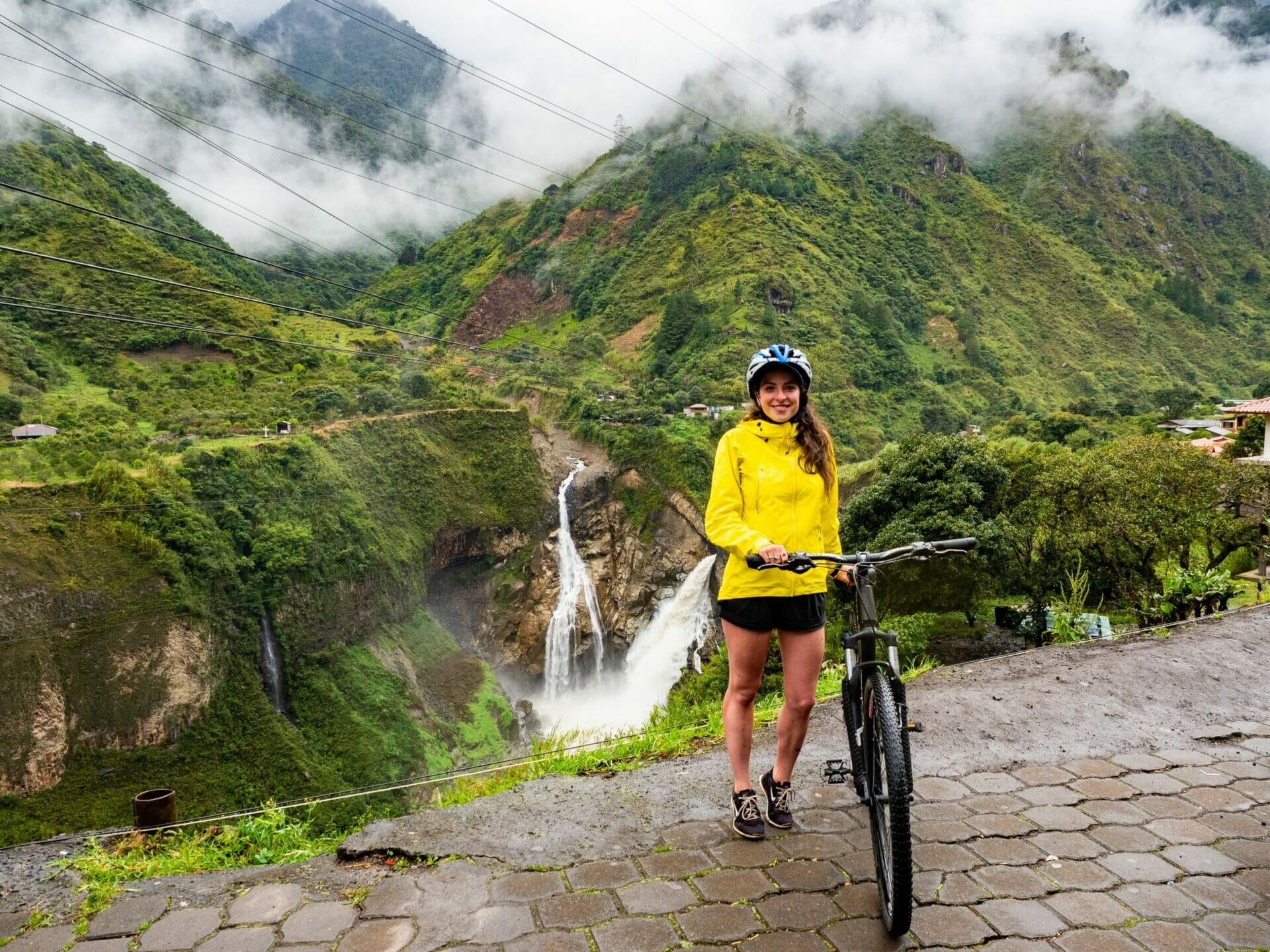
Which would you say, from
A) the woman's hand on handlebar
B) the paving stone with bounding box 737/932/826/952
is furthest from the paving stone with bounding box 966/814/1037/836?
the woman's hand on handlebar

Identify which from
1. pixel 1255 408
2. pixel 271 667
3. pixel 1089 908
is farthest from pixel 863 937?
pixel 1255 408

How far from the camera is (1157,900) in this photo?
7.21 feet

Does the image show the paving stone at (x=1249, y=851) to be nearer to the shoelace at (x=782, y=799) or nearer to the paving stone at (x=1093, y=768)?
the paving stone at (x=1093, y=768)

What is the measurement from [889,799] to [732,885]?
0.65 m

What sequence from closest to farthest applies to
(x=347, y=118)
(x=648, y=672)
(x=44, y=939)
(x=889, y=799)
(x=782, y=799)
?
(x=889, y=799) < (x=44, y=939) < (x=782, y=799) < (x=648, y=672) < (x=347, y=118)

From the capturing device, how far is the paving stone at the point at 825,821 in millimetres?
2674

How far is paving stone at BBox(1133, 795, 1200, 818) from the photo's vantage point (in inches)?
110

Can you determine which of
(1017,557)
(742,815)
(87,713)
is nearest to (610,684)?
(87,713)

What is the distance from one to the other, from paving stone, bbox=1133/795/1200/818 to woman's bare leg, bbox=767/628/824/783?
1.49m

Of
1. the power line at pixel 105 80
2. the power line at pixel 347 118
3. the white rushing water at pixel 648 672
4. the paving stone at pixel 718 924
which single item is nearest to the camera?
the paving stone at pixel 718 924

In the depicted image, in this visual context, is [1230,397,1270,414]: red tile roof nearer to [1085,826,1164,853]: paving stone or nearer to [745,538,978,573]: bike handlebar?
[1085,826,1164,853]: paving stone

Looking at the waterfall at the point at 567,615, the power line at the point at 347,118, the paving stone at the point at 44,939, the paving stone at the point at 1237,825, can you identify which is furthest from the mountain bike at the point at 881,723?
the power line at the point at 347,118

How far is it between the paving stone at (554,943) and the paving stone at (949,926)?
0.76 m

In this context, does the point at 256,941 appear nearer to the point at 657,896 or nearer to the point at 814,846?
the point at 657,896
